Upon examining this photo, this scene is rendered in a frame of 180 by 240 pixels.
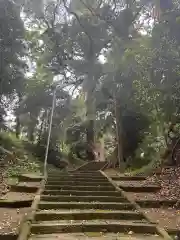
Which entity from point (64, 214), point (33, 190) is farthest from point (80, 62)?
point (64, 214)

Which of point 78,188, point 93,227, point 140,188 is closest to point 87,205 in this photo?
point 93,227

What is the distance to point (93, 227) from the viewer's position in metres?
4.95

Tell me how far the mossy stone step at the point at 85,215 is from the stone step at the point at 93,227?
65 cm

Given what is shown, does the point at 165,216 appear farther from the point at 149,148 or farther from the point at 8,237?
the point at 149,148

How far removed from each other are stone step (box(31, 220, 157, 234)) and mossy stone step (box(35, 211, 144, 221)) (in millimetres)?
653

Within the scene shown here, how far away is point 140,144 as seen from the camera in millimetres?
18828

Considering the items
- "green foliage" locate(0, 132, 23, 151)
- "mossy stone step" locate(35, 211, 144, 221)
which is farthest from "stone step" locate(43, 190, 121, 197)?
"green foliage" locate(0, 132, 23, 151)

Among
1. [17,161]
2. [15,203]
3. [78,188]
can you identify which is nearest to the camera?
[15,203]

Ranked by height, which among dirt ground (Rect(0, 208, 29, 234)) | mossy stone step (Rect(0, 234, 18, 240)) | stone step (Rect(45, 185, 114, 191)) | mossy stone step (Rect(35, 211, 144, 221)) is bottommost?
mossy stone step (Rect(0, 234, 18, 240))

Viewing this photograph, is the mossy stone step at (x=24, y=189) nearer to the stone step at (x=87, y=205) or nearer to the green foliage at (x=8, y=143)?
the stone step at (x=87, y=205)

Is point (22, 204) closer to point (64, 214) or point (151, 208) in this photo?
point (64, 214)

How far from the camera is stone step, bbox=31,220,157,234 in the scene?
4770mm

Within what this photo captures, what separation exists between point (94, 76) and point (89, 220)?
54.0 feet

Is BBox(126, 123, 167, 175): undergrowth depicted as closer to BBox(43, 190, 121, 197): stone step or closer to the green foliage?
the green foliage
